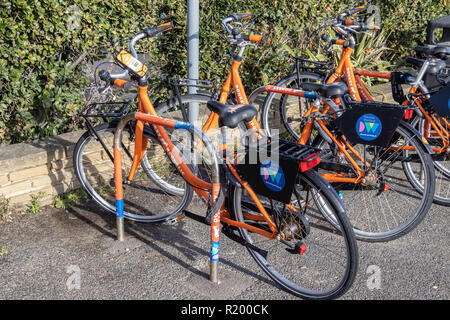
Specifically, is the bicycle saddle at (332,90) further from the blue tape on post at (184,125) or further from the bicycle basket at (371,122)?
the blue tape on post at (184,125)

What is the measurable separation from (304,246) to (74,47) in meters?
2.85

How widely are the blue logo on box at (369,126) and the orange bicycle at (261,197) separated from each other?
2.02 feet

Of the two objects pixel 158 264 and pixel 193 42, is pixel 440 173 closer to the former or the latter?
pixel 193 42

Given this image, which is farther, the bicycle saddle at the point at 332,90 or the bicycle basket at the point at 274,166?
the bicycle saddle at the point at 332,90

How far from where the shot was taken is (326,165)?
3.76 m

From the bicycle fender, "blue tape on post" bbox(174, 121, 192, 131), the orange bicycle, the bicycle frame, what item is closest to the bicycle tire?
the bicycle frame

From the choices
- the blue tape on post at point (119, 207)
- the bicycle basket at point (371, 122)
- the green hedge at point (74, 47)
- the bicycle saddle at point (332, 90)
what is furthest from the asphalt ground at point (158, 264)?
the bicycle saddle at point (332, 90)

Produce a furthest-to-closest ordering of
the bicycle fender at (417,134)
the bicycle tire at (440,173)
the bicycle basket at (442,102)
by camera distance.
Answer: the bicycle tire at (440,173) < the bicycle basket at (442,102) < the bicycle fender at (417,134)

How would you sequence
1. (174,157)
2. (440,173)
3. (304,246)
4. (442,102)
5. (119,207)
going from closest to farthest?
(304,246) < (174,157) < (119,207) < (442,102) < (440,173)

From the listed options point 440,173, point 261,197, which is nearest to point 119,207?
point 261,197

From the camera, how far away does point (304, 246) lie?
313 cm

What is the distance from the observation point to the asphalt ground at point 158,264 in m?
3.23

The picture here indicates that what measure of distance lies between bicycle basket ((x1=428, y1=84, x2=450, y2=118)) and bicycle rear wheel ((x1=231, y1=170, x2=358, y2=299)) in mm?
1350
